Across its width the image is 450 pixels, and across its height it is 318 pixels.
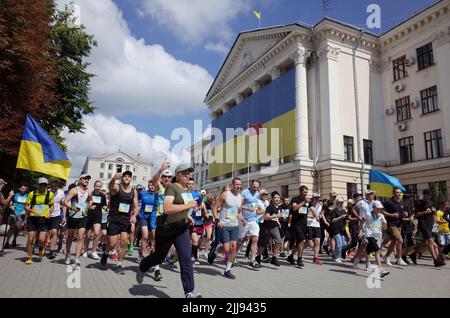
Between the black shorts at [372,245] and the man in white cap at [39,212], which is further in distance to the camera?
the man in white cap at [39,212]

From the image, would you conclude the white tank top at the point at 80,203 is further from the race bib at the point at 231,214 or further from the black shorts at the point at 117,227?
the race bib at the point at 231,214

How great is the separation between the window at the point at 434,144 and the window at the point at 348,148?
5274 millimetres

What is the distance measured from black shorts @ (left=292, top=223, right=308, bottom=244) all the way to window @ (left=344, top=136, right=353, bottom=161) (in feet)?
62.1

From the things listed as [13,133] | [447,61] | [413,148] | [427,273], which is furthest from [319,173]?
[13,133]

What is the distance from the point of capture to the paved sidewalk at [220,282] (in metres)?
5.64

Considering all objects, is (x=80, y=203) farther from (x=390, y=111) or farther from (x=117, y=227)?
(x=390, y=111)

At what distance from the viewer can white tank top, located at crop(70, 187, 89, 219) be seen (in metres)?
8.11

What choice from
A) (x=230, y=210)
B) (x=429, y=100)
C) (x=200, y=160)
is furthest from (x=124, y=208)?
(x=200, y=160)

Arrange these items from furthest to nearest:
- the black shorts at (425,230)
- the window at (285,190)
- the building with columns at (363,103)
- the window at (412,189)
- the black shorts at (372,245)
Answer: the window at (285,190)
the window at (412,189)
the building with columns at (363,103)
the black shorts at (425,230)
the black shorts at (372,245)

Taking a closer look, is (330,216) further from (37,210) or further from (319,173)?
(319,173)

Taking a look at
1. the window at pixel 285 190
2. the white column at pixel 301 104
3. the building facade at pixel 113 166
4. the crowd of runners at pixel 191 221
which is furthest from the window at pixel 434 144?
the building facade at pixel 113 166

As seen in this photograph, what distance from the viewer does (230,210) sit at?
8031 millimetres

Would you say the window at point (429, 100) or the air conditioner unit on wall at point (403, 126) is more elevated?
the window at point (429, 100)

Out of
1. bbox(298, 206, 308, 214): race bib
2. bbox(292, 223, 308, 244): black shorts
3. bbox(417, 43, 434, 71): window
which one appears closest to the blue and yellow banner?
bbox(417, 43, 434, 71): window
